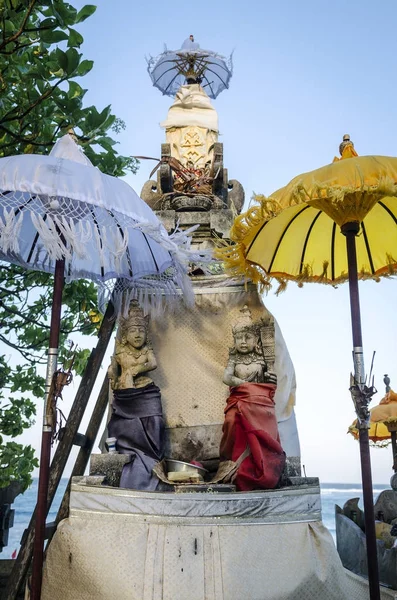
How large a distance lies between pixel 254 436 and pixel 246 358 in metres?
0.89

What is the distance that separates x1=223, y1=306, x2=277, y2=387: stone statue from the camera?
5.68 meters

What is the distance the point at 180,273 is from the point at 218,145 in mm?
4048

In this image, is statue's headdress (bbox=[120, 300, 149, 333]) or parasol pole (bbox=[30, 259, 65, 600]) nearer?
parasol pole (bbox=[30, 259, 65, 600])

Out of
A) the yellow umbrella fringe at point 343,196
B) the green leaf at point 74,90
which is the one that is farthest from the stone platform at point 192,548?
the green leaf at point 74,90

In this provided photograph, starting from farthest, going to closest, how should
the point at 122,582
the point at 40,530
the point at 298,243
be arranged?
the point at 298,243
the point at 122,582
the point at 40,530

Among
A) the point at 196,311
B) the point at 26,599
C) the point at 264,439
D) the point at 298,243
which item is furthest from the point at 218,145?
the point at 26,599

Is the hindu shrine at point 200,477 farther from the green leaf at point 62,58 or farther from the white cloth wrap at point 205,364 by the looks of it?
the green leaf at point 62,58

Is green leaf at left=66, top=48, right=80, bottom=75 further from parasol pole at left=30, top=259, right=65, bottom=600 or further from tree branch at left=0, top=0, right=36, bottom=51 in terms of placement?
parasol pole at left=30, top=259, right=65, bottom=600

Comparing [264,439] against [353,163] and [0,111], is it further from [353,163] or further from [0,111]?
[0,111]

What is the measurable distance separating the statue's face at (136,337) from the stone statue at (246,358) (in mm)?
864

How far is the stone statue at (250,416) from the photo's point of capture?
505 centimetres

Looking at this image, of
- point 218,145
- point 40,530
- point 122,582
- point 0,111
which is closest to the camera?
point 40,530

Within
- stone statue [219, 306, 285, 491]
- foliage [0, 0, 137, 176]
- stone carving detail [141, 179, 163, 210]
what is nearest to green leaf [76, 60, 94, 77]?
foliage [0, 0, 137, 176]

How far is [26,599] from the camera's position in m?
4.61
